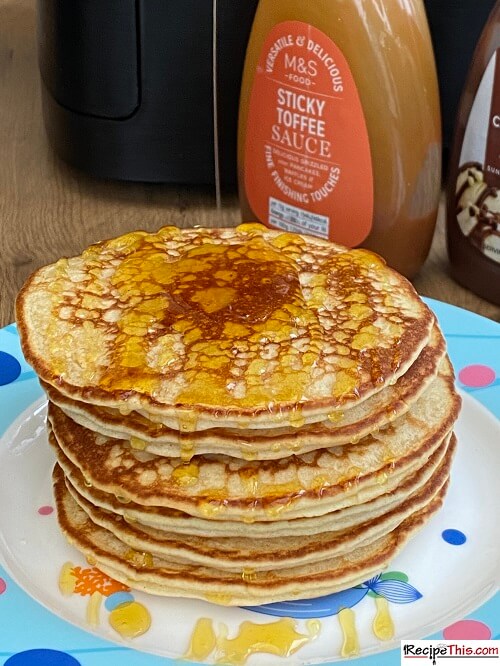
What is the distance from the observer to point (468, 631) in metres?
0.86

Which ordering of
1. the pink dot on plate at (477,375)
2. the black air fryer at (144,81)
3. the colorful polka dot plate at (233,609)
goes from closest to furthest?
the colorful polka dot plate at (233,609) < the pink dot on plate at (477,375) < the black air fryer at (144,81)

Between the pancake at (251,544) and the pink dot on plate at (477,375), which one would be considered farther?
the pink dot on plate at (477,375)

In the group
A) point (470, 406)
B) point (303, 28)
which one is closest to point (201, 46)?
point (303, 28)

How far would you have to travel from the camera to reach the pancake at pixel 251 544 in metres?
0.88

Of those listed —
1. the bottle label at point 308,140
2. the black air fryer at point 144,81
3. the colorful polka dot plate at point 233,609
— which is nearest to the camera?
the colorful polka dot plate at point 233,609

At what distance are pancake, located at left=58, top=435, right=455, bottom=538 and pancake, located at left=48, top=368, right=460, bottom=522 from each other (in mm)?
14

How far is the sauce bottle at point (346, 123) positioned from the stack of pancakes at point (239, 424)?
36cm

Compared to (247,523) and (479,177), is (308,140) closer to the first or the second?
(479,177)

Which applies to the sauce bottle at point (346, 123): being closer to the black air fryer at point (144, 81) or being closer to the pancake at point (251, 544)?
the black air fryer at point (144, 81)

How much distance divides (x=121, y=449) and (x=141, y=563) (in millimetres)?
107

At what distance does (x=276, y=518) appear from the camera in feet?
2.79

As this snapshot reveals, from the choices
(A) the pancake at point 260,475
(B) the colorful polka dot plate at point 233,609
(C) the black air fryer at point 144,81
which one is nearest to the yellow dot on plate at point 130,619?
(B) the colorful polka dot plate at point 233,609

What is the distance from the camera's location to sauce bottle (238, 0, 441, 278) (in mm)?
1261

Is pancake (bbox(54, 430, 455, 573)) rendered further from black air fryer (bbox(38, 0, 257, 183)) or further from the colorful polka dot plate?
black air fryer (bbox(38, 0, 257, 183))
